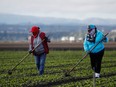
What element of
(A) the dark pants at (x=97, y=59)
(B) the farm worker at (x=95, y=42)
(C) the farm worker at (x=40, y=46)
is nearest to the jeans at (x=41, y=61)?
(C) the farm worker at (x=40, y=46)

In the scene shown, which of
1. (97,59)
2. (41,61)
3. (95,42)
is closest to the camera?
(95,42)

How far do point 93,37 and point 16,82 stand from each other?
3617mm

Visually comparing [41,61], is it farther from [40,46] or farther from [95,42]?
[95,42]

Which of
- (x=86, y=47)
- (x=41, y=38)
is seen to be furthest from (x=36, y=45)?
(x=86, y=47)

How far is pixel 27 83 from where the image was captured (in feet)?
44.3

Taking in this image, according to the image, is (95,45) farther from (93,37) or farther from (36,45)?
(36,45)

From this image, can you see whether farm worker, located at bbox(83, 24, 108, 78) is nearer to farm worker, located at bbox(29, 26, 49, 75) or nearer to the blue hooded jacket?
the blue hooded jacket

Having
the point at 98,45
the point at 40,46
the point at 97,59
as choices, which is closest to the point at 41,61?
the point at 40,46

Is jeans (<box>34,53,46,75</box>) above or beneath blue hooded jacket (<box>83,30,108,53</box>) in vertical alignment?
beneath

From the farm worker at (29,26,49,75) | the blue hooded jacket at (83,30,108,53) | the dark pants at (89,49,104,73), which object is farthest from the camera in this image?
the farm worker at (29,26,49,75)

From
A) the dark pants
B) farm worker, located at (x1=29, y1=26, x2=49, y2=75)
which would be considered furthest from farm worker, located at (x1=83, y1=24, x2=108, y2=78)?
farm worker, located at (x1=29, y1=26, x2=49, y2=75)

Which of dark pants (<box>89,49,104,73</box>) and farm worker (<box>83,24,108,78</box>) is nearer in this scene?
farm worker (<box>83,24,108,78</box>)

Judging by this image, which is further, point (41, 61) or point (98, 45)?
point (41, 61)

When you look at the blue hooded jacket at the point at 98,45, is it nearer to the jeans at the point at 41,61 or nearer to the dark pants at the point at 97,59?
the dark pants at the point at 97,59
